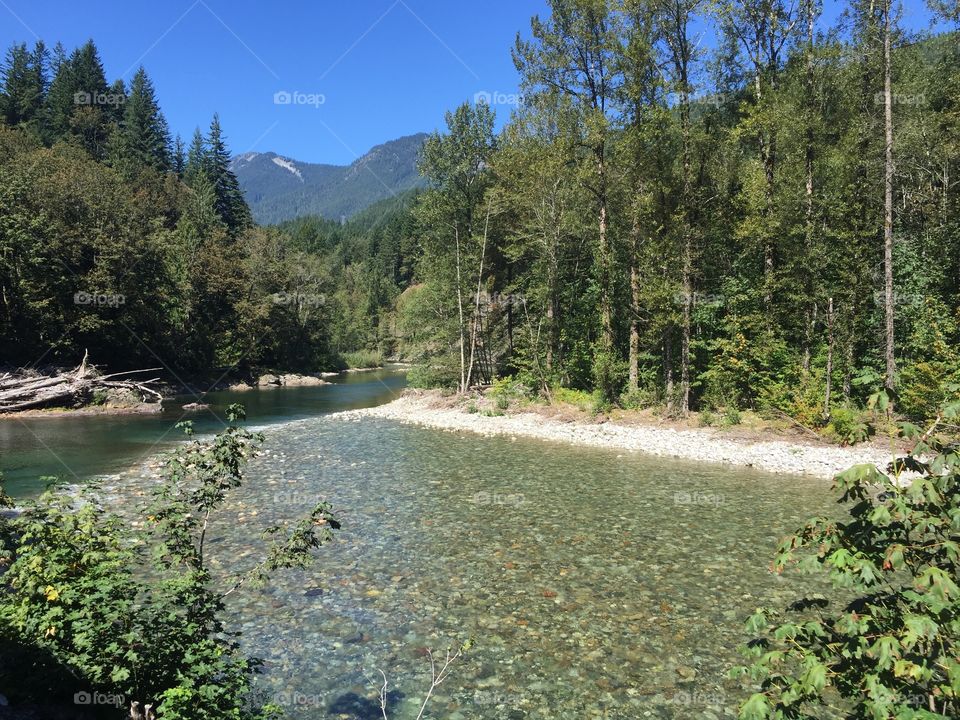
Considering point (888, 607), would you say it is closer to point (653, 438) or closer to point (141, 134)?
point (653, 438)

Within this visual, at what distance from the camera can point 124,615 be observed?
5.21 metres

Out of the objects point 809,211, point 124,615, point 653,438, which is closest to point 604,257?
point 809,211

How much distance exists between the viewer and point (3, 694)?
4.71 m

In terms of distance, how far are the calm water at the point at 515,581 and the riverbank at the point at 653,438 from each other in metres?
1.49

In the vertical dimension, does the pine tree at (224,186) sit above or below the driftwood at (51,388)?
above

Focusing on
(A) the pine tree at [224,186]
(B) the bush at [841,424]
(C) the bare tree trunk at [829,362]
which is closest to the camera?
(B) the bush at [841,424]

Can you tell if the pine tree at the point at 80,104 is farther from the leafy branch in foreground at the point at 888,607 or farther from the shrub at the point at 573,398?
the leafy branch in foreground at the point at 888,607

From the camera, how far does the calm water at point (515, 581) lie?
23.3 feet

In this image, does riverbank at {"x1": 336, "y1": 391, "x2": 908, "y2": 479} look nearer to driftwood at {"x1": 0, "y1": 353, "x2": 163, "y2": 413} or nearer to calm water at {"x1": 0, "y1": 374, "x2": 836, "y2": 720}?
calm water at {"x1": 0, "y1": 374, "x2": 836, "y2": 720}

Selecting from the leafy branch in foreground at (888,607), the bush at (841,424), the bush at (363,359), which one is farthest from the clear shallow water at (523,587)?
the bush at (363,359)

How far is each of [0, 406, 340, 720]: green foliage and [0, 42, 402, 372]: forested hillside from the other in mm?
41458

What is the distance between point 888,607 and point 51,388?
4093 cm

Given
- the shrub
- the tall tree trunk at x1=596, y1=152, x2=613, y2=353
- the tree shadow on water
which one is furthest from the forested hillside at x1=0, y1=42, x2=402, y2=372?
the tree shadow on water

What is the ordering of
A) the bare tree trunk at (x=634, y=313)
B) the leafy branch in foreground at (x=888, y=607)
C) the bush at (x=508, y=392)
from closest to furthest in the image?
the leafy branch in foreground at (x=888, y=607)
the bare tree trunk at (x=634, y=313)
the bush at (x=508, y=392)
